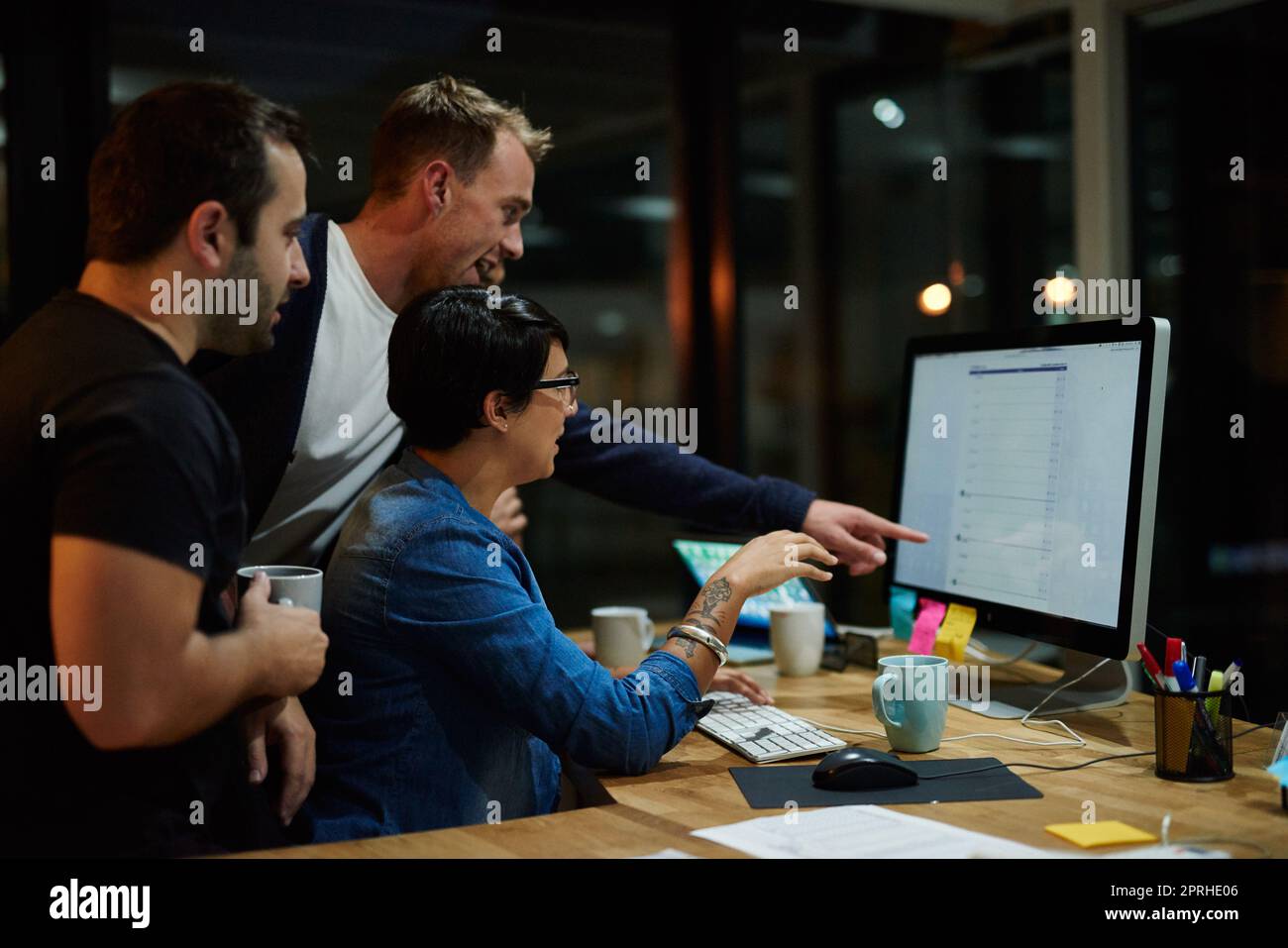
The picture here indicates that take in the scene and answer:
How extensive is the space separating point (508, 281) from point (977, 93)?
1.53 m

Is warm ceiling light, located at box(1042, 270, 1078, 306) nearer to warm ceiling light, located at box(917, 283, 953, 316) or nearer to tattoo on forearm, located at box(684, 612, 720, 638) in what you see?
tattoo on forearm, located at box(684, 612, 720, 638)

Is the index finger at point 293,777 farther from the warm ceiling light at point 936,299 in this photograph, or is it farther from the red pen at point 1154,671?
the warm ceiling light at point 936,299

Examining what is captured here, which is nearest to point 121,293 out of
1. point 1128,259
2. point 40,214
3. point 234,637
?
point 234,637

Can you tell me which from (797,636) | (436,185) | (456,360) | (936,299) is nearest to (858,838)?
(456,360)

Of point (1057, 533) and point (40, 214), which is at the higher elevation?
point (40, 214)

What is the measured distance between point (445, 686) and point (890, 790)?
574mm

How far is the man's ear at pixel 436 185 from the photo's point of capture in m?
2.09

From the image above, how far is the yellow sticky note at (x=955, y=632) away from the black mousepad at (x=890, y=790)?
37 cm

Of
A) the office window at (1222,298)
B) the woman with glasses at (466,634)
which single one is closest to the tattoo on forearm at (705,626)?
the woman with glasses at (466,634)

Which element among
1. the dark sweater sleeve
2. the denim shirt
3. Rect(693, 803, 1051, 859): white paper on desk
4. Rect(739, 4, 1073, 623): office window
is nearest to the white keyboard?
the denim shirt

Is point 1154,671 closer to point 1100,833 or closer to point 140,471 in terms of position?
point 1100,833

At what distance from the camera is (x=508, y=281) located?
329 centimetres

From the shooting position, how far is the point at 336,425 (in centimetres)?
197
